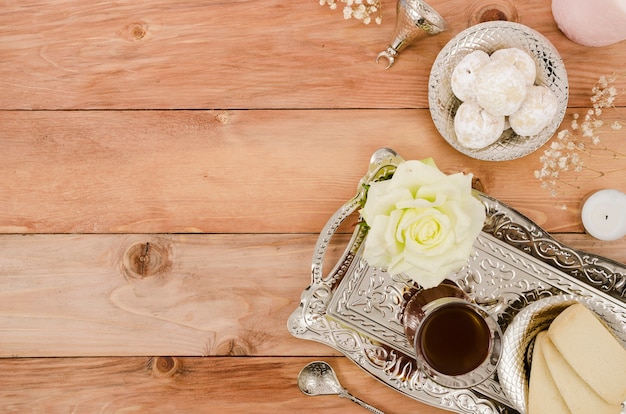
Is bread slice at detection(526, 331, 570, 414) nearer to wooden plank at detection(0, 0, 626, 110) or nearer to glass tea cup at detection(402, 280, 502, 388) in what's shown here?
glass tea cup at detection(402, 280, 502, 388)

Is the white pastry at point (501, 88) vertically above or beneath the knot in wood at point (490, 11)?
beneath

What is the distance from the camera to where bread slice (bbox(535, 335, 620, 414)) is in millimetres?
723

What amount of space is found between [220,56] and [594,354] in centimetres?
73

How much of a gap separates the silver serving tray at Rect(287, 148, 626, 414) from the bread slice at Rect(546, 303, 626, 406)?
0.11m

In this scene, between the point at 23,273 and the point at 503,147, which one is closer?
the point at 503,147

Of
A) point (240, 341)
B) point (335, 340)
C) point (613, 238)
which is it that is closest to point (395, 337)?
point (335, 340)

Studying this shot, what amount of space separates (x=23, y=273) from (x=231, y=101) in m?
0.47

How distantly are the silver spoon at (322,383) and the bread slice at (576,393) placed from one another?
0.29 meters

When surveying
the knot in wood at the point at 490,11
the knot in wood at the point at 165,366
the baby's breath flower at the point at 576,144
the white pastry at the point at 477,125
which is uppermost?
the knot in wood at the point at 490,11

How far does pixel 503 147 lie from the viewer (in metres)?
0.82

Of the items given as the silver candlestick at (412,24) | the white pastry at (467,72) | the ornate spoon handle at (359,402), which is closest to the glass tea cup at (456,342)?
the ornate spoon handle at (359,402)

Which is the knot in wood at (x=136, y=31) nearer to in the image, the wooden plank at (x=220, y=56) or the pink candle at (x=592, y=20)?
the wooden plank at (x=220, y=56)

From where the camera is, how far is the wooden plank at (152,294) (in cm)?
91

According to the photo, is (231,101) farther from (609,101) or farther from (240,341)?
(609,101)
